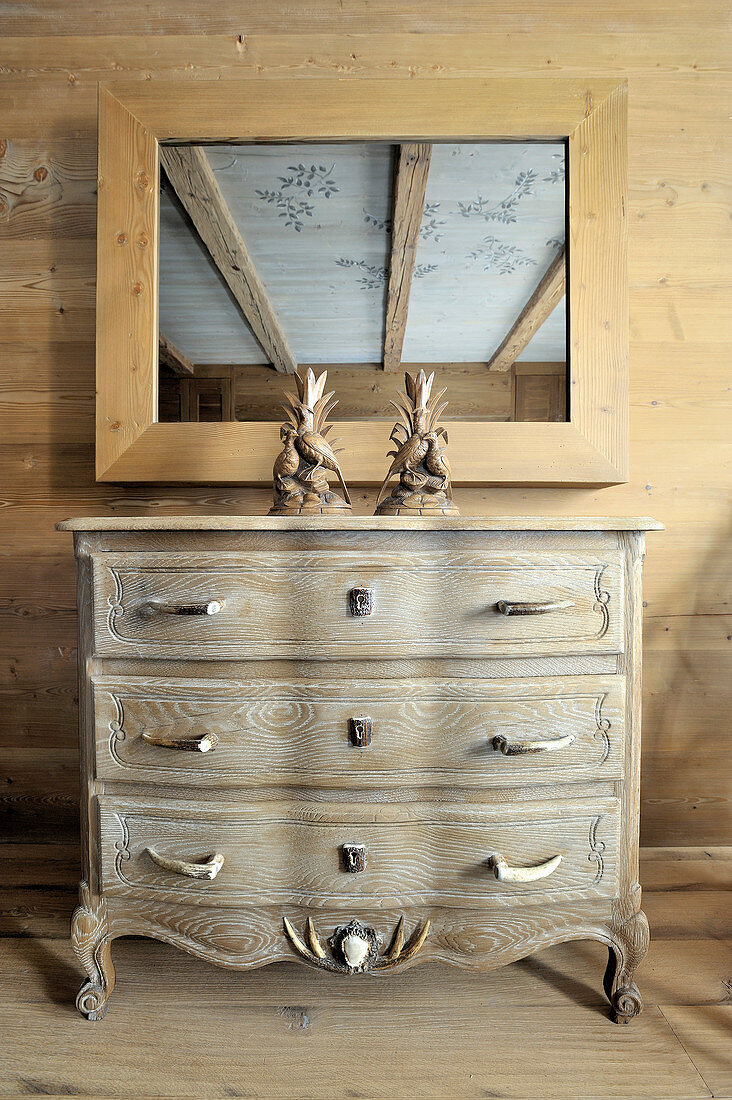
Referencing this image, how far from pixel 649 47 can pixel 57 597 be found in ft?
7.04

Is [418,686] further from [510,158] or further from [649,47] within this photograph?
[649,47]

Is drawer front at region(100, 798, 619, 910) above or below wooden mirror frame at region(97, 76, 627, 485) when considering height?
below

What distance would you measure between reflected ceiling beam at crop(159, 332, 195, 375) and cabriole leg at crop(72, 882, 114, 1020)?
116 centimetres

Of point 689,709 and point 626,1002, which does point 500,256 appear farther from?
point 626,1002

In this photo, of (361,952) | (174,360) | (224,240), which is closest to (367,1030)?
(361,952)

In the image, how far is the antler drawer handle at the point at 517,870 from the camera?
1.14m

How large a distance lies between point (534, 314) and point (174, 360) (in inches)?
36.4

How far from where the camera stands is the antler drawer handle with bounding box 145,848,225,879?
1.14 meters

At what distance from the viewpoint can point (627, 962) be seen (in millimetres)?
1200

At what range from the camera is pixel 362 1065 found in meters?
1.13

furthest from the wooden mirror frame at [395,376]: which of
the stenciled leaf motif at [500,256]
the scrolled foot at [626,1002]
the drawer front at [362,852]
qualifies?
the scrolled foot at [626,1002]

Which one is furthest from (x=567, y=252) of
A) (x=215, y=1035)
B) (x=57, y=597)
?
(x=215, y=1035)

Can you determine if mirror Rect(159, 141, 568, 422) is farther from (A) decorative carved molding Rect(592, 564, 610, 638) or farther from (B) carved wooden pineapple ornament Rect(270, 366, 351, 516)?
(A) decorative carved molding Rect(592, 564, 610, 638)

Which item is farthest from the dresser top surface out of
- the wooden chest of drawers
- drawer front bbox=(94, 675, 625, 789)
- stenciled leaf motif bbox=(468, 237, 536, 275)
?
stenciled leaf motif bbox=(468, 237, 536, 275)
